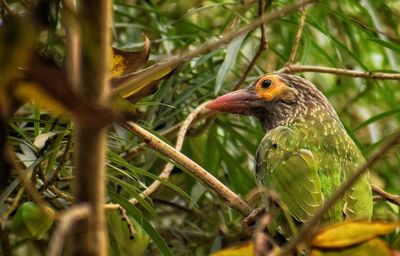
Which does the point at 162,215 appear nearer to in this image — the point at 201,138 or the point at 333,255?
the point at 201,138

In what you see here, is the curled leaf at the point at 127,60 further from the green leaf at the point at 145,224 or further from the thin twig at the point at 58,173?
the green leaf at the point at 145,224

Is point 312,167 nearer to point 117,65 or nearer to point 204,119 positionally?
point 204,119

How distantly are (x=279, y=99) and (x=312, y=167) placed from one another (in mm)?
741

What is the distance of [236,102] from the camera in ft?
10.6

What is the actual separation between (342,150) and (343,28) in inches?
43.3

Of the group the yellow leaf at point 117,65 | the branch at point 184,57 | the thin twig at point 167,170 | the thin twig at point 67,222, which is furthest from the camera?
A: the thin twig at point 167,170

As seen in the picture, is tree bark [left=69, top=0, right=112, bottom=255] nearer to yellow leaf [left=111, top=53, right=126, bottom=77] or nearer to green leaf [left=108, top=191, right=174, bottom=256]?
yellow leaf [left=111, top=53, right=126, bottom=77]

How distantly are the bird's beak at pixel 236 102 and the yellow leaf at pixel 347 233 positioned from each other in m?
2.02

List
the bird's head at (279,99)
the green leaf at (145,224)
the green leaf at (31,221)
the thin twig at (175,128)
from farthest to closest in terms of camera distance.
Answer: the bird's head at (279,99) < the thin twig at (175,128) < the green leaf at (145,224) < the green leaf at (31,221)

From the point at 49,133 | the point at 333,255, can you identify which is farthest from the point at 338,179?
the point at 333,255

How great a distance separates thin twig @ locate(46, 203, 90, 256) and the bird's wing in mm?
1780

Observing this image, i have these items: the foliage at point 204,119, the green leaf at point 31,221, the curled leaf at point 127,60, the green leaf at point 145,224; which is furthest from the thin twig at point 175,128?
the curled leaf at point 127,60

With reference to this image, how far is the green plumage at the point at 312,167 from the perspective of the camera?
105 inches

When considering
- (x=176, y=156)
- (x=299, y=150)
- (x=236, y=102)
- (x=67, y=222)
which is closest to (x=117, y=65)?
(x=176, y=156)
